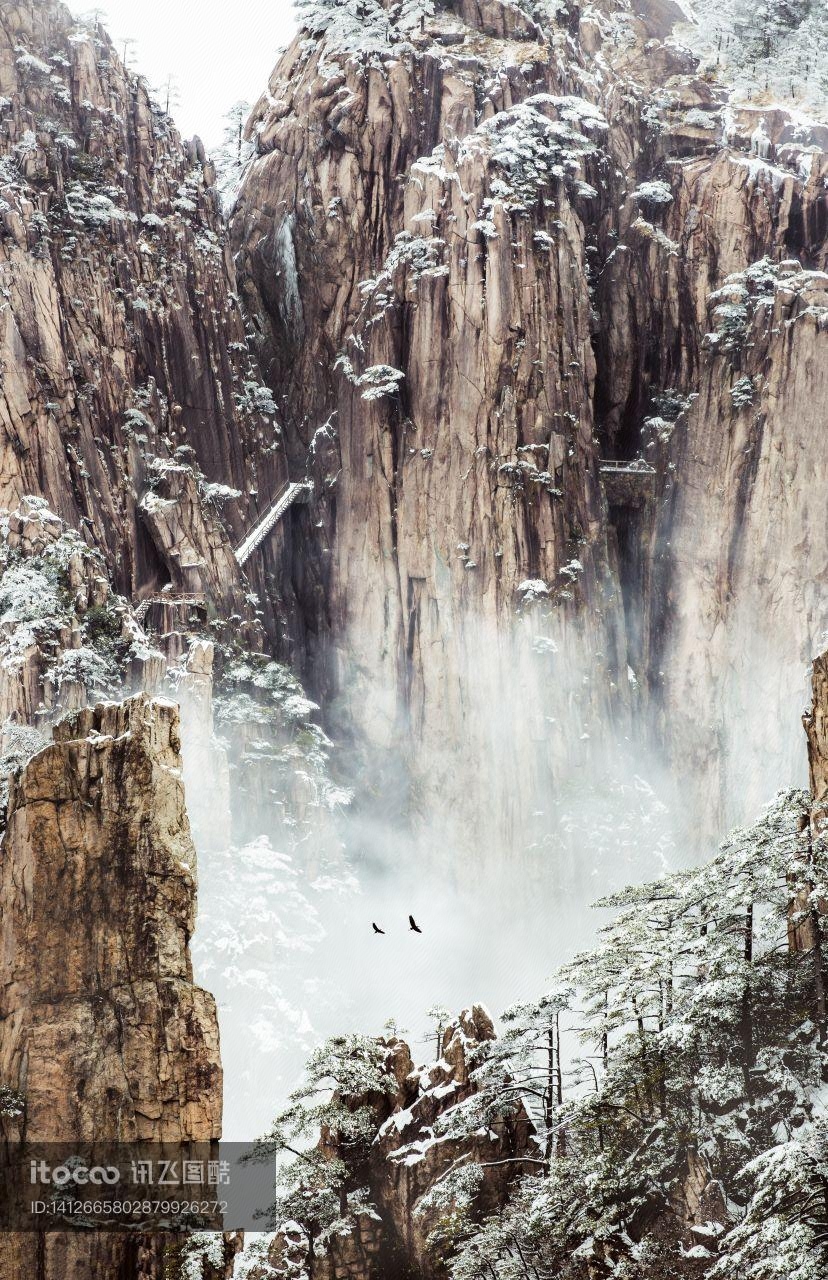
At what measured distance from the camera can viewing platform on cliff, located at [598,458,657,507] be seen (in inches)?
2019

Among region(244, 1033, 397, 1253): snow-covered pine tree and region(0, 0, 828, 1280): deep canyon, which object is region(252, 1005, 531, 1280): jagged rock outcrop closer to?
region(244, 1033, 397, 1253): snow-covered pine tree

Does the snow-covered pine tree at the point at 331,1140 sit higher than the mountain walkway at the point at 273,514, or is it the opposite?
the mountain walkway at the point at 273,514

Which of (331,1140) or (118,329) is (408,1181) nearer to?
(331,1140)

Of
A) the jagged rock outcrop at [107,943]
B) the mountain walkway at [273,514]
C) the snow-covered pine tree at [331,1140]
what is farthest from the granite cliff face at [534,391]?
the jagged rock outcrop at [107,943]

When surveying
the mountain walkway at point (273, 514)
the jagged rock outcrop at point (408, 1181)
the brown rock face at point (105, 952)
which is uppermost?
the mountain walkway at point (273, 514)

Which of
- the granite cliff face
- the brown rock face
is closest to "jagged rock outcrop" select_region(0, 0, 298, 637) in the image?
the granite cliff face

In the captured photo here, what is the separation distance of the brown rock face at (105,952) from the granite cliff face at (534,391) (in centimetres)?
2266

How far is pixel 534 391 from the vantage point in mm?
49000

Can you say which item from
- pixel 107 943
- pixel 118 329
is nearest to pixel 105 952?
pixel 107 943

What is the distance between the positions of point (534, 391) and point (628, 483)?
5.28 metres

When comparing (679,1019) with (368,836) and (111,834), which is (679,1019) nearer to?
(111,834)

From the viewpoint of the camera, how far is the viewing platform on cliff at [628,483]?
51.3 metres

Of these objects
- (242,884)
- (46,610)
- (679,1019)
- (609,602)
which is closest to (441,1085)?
(679,1019)

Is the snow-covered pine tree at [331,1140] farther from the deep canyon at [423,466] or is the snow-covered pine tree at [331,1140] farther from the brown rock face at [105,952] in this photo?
the deep canyon at [423,466]
